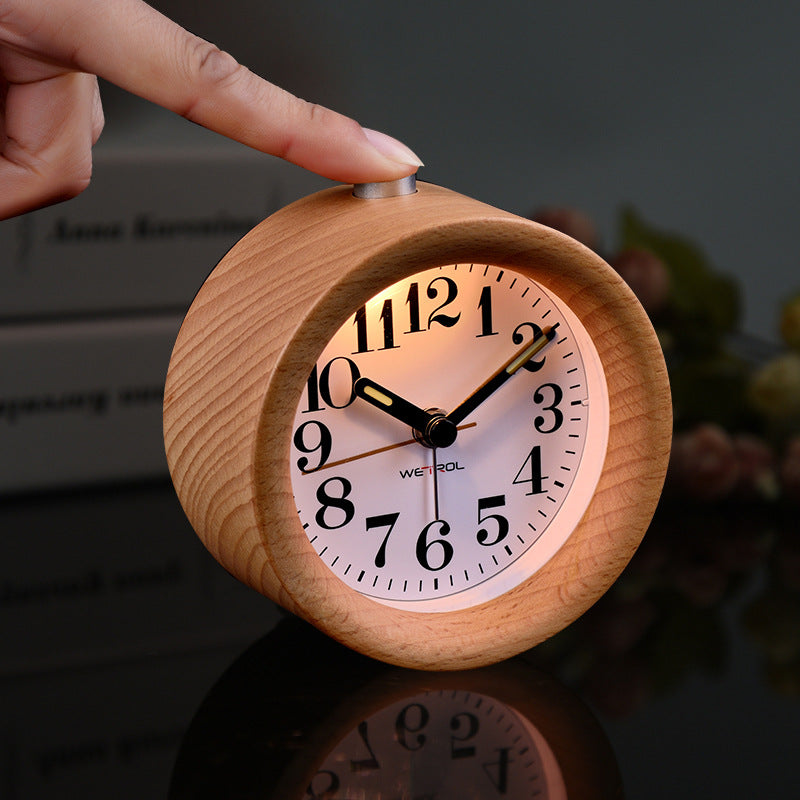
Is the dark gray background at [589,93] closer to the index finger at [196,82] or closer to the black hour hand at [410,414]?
the index finger at [196,82]

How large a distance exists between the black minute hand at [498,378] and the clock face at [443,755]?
224 millimetres

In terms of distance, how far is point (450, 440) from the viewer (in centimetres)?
88

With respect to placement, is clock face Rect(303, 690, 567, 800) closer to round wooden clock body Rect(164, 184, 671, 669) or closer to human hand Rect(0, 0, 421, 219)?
round wooden clock body Rect(164, 184, 671, 669)

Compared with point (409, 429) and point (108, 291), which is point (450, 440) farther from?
point (108, 291)

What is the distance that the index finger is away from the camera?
33.6 inches

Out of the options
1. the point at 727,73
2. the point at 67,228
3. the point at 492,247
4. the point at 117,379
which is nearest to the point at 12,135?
the point at 67,228

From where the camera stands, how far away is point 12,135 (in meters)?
1.05

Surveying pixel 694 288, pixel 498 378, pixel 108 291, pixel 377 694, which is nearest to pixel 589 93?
pixel 694 288

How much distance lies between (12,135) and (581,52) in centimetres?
86

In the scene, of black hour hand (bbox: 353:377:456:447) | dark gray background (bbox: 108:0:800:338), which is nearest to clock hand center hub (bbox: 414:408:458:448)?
black hour hand (bbox: 353:377:456:447)

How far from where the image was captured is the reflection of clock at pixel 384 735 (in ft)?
2.63

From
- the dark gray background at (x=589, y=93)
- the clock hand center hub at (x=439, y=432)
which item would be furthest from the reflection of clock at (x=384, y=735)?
the dark gray background at (x=589, y=93)

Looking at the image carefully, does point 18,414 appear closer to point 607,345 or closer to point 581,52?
point 607,345

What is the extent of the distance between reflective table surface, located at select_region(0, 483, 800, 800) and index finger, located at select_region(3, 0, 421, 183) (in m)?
0.41
